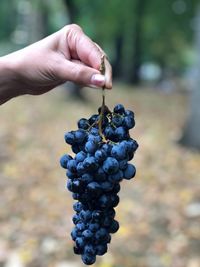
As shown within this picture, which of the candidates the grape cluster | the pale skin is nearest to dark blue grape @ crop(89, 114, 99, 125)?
the grape cluster

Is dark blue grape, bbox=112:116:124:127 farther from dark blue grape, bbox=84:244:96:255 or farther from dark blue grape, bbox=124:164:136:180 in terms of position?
dark blue grape, bbox=84:244:96:255

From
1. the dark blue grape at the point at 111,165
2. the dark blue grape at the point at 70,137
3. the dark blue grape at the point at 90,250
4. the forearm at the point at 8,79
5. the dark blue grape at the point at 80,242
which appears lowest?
the dark blue grape at the point at 90,250

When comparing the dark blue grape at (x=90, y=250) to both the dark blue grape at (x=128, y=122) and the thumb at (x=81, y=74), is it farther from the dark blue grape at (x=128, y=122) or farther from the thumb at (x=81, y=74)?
the thumb at (x=81, y=74)

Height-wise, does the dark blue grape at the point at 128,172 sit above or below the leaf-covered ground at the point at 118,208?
below

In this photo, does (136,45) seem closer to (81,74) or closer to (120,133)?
(81,74)

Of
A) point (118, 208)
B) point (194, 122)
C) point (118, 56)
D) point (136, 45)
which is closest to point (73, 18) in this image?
point (194, 122)

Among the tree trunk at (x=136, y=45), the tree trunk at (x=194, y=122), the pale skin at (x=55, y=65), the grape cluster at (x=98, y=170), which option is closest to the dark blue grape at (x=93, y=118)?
the grape cluster at (x=98, y=170)

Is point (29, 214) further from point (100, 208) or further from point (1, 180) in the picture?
point (100, 208)
